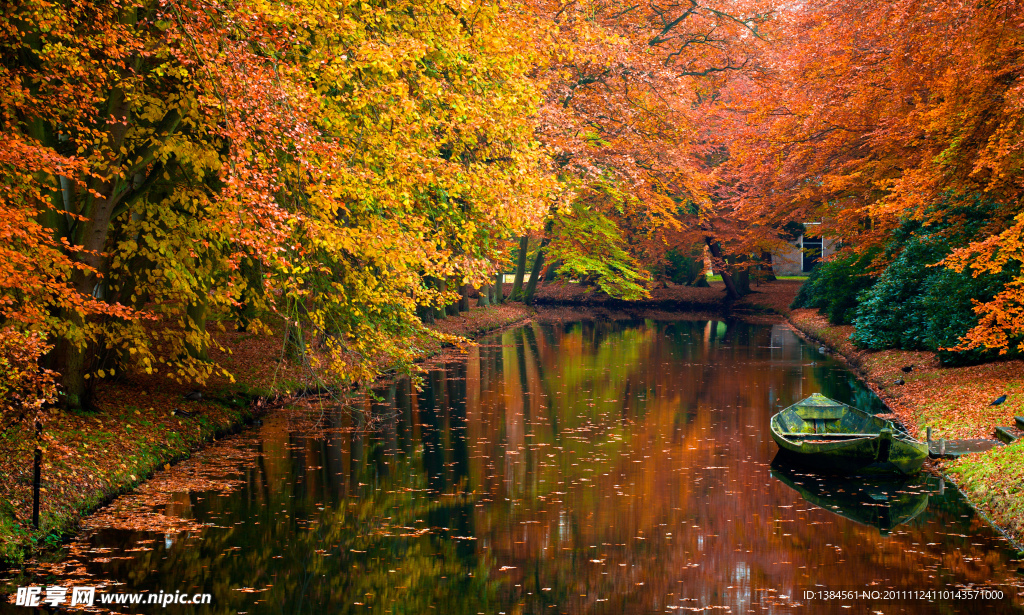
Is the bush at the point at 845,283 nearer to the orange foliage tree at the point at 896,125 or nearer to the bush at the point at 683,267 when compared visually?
the orange foliage tree at the point at 896,125

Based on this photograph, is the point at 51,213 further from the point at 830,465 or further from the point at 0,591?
the point at 830,465

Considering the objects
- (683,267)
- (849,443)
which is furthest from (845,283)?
(683,267)

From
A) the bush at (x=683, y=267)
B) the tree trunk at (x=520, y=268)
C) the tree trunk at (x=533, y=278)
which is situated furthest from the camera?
the bush at (x=683, y=267)

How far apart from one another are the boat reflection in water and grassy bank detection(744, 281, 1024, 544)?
71 centimetres

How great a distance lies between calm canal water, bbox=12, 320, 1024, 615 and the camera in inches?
A: 361

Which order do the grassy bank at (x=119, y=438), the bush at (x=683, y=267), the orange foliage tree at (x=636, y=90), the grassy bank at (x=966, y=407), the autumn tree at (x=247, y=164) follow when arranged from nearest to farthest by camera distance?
the grassy bank at (x=119, y=438), the autumn tree at (x=247, y=164), the grassy bank at (x=966, y=407), the orange foliage tree at (x=636, y=90), the bush at (x=683, y=267)

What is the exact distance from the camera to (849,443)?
46.7 ft

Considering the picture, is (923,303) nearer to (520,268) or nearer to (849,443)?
(849,443)

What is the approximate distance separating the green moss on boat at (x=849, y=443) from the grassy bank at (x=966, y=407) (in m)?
0.66

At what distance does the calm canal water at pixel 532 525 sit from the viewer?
9.16 m

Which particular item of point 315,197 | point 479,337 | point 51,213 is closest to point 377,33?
point 315,197

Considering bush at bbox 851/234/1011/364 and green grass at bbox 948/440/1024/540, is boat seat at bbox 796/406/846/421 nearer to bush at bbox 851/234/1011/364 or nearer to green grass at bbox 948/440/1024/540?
green grass at bbox 948/440/1024/540

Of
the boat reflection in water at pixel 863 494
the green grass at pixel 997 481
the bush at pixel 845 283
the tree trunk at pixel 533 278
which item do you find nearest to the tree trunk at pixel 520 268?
the tree trunk at pixel 533 278

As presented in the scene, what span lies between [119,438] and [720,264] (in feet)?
150
